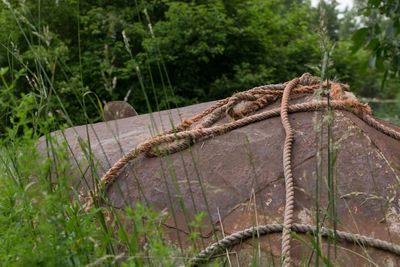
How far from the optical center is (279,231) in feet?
7.19

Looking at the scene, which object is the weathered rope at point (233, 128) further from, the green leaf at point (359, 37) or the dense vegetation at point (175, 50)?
the dense vegetation at point (175, 50)

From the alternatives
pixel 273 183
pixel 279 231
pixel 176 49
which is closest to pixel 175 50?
pixel 176 49

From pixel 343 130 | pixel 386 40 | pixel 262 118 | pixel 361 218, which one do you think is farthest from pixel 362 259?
pixel 386 40

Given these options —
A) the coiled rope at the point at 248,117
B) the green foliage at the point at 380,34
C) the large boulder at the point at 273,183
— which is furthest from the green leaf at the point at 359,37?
the large boulder at the point at 273,183

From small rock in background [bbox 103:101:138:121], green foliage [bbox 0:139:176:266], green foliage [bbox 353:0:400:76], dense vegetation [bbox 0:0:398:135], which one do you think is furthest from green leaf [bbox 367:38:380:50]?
dense vegetation [bbox 0:0:398:135]

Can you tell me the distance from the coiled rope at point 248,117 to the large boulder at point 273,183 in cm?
3

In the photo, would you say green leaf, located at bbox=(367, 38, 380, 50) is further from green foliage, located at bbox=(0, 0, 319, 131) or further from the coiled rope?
green foliage, located at bbox=(0, 0, 319, 131)

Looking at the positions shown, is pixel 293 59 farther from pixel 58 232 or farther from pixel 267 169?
pixel 58 232

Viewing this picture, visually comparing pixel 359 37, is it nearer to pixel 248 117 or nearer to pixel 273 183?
pixel 248 117

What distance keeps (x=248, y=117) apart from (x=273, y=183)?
498mm

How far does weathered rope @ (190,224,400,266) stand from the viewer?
81.0 inches

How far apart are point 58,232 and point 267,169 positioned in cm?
116

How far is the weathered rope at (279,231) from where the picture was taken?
206cm

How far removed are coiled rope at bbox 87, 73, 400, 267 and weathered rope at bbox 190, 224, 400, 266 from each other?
7.7 inches
